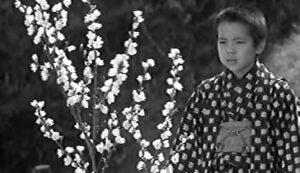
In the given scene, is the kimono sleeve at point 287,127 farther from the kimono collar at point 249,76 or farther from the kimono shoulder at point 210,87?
the kimono shoulder at point 210,87

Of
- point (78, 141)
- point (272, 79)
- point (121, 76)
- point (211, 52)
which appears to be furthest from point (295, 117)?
point (78, 141)

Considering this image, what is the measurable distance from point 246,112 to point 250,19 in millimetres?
319

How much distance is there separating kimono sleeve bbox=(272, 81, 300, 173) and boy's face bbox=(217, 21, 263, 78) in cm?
14

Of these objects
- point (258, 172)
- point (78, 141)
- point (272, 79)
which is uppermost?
point (78, 141)

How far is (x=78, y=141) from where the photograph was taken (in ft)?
17.2

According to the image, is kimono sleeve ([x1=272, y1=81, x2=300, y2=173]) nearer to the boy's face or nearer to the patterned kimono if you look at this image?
the patterned kimono

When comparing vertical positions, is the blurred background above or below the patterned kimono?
above

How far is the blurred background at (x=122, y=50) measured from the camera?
5.05 m

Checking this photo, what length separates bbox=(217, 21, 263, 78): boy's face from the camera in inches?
111

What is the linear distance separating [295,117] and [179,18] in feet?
7.64

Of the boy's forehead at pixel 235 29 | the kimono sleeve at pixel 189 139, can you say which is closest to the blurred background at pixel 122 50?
the kimono sleeve at pixel 189 139

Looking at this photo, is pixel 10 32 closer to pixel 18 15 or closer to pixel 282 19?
pixel 18 15

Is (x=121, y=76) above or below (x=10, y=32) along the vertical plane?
below

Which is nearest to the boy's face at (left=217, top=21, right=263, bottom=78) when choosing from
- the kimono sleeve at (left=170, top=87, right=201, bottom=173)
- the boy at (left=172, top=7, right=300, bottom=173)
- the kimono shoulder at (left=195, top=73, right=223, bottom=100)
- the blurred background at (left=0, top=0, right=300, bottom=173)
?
the boy at (left=172, top=7, right=300, bottom=173)
